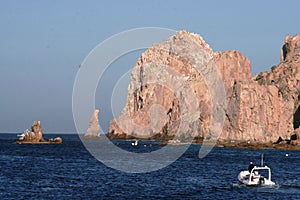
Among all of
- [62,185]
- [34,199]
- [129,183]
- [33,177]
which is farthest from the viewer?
[33,177]

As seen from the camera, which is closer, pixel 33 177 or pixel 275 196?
pixel 275 196

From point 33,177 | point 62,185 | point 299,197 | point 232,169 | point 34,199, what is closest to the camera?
point 34,199

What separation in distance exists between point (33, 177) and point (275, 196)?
3445 cm

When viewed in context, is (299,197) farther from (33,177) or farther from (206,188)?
(33,177)

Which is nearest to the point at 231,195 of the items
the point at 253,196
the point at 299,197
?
the point at 253,196

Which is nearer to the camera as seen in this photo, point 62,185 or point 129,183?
point 62,185

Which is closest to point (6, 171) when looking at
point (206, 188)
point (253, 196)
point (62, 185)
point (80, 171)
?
point (80, 171)

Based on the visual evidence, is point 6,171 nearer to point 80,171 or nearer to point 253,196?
point 80,171

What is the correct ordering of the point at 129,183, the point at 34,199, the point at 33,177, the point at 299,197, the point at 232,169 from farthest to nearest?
the point at 232,169, the point at 33,177, the point at 129,183, the point at 299,197, the point at 34,199

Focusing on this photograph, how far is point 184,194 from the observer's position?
71.8m

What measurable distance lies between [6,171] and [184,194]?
123 ft

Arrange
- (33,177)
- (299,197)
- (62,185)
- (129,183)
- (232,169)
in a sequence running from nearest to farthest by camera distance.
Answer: (299,197) → (62,185) → (129,183) → (33,177) → (232,169)

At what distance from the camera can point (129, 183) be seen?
272 ft

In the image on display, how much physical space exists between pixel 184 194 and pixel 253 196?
762 cm
